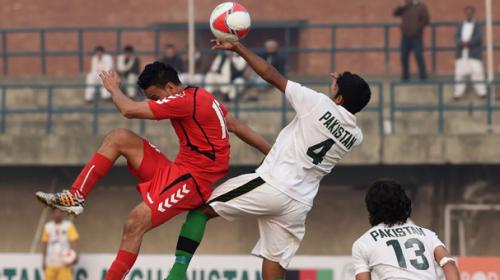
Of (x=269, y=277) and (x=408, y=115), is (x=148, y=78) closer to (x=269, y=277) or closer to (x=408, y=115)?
(x=269, y=277)

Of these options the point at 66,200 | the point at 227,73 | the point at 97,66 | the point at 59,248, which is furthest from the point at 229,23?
the point at 97,66

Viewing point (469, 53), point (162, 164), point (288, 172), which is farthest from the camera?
point (469, 53)

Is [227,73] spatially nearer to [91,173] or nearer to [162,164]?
[162,164]

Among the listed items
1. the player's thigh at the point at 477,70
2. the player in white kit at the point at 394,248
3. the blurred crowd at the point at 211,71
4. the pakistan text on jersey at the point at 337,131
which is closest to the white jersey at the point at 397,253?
the player in white kit at the point at 394,248

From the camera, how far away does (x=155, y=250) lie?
21.9 metres

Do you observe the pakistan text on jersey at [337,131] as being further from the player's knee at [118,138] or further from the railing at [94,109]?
the railing at [94,109]

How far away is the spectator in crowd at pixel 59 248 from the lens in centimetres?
1911

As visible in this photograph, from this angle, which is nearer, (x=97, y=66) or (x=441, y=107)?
(x=441, y=107)

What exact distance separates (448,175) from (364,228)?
1.54 meters

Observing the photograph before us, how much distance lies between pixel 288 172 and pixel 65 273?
894 centimetres

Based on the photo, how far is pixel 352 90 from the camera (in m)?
10.5

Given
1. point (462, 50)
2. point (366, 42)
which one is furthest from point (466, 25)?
point (366, 42)

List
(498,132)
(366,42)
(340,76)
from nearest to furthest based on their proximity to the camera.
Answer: (340,76) → (498,132) → (366,42)

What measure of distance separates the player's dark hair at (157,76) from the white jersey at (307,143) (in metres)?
0.93
